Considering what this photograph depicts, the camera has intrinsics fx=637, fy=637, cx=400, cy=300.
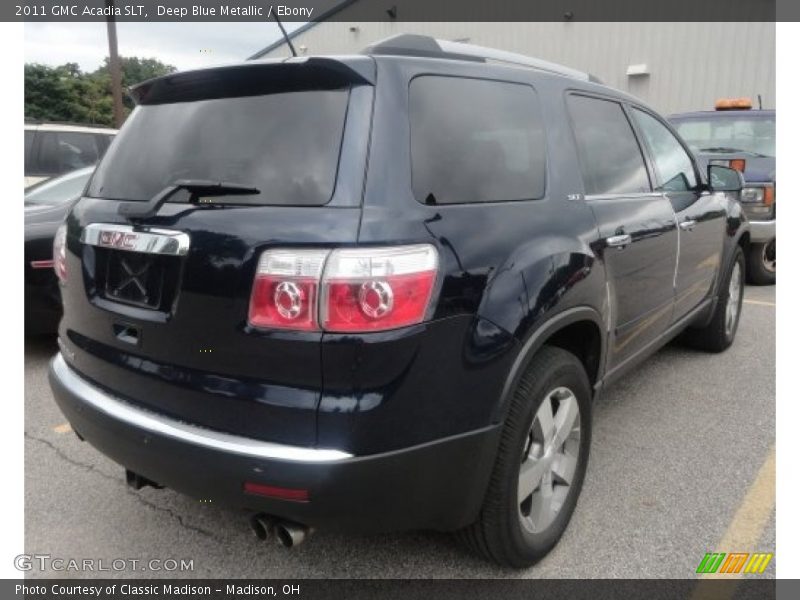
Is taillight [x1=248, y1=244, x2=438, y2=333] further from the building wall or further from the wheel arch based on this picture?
the building wall

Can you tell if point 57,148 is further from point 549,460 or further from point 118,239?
point 549,460

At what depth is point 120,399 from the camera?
2.21 metres

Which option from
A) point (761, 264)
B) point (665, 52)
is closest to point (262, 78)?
point (761, 264)

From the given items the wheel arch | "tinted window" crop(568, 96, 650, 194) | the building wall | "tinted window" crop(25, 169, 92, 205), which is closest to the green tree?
the building wall

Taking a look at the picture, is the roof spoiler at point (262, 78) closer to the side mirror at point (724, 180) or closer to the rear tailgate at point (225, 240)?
the rear tailgate at point (225, 240)

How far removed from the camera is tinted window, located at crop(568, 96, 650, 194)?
9.24ft

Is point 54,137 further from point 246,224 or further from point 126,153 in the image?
point 246,224

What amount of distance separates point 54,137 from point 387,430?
26.7 ft

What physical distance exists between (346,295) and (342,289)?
2 centimetres

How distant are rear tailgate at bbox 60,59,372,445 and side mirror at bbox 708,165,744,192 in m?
3.26

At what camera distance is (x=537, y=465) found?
2379mm

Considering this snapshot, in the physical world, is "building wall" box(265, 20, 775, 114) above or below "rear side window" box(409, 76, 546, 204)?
above

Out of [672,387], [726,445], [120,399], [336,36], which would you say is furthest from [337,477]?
[336,36]

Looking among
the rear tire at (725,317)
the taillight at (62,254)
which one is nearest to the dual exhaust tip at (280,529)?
the taillight at (62,254)
